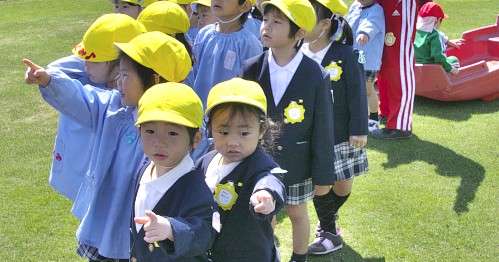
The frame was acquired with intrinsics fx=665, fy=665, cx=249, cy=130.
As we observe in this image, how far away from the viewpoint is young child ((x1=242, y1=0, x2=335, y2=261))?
3.37m

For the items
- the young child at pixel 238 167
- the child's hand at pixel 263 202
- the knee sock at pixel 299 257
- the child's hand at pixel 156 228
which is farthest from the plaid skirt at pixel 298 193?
the child's hand at pixel 156 228

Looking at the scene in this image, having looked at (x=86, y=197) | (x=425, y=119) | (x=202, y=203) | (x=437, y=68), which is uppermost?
(x=202, y=203)

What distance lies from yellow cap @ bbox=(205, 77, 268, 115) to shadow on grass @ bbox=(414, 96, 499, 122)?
14.7 feet

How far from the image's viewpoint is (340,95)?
3914mm

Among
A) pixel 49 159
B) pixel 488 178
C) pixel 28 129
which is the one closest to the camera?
pixel 488 178

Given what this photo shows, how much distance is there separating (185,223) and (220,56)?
2068 mm

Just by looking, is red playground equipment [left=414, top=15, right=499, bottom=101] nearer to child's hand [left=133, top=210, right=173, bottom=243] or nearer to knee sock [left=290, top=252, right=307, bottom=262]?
knee sock [left=290, top=252, right=307, bottom=262]

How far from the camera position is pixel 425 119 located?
21.8 ft

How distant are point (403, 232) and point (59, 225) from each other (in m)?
2.27

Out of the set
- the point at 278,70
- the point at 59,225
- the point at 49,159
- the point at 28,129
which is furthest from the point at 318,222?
the point at 28,129

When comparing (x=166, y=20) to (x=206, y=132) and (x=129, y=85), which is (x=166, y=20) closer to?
(x=206, y=132)

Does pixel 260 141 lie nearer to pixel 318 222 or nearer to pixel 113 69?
pixel 113 69

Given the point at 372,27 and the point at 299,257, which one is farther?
the point at 372,27

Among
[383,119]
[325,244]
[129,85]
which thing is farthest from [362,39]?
[129,85]
